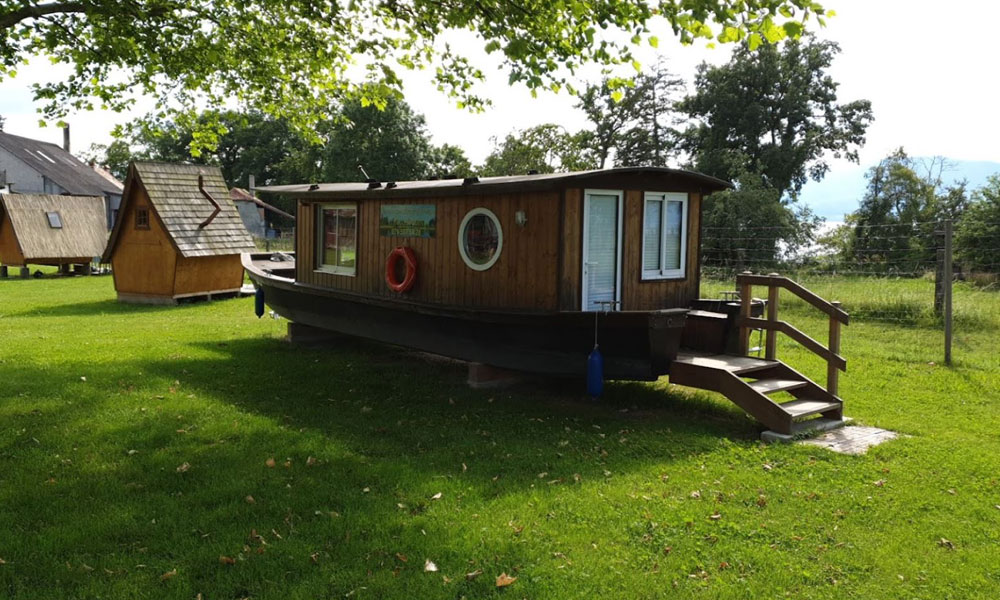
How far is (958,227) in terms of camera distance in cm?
2047

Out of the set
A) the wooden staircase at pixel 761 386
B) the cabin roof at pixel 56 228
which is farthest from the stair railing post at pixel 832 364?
the cabin roof at pixel 56 228

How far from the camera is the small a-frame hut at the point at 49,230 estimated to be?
27094mm

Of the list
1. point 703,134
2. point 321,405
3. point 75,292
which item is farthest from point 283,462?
point 703,134

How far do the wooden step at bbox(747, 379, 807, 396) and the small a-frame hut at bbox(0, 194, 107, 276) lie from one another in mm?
26110

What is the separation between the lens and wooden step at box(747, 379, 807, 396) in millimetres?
8652

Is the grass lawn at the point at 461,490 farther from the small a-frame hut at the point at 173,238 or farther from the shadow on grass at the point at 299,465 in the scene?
the small a-frame hut at the point at 173,238

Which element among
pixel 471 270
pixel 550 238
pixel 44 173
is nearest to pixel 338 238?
pixel 471 270

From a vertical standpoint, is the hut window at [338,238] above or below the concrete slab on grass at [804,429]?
above

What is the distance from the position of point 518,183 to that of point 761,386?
3519 mm

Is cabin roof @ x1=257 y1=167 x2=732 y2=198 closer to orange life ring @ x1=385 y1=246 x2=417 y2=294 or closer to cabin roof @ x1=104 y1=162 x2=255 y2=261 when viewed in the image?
orange life ring @ x1=385 y1=246 x2=417 y2=294

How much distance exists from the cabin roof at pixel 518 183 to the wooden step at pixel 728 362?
6.94 feet

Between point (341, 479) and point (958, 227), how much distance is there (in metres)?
19.2

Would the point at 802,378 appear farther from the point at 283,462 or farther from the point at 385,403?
the point at 283,462

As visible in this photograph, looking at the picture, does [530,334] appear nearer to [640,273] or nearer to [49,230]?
[640,273]
